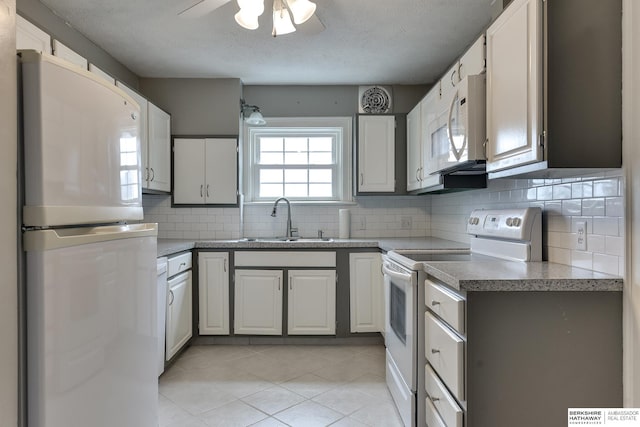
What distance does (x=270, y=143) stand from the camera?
13.1ft

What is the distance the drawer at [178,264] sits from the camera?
9.08 ft

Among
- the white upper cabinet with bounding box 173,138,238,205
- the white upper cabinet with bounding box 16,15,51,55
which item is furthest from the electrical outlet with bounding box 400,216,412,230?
the white upper cabinet with bounding box 16,15,51,55

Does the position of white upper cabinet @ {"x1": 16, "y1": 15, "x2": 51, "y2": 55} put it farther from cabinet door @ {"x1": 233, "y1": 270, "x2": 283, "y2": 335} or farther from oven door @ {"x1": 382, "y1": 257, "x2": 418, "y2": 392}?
oven door @ {"x1": 382, "y1": 257, "x2": 418, "y2": 392}

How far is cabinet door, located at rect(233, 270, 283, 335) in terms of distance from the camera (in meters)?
3.28

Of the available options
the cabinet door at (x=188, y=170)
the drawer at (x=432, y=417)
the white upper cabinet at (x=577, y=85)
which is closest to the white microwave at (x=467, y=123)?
the white upper cabinet at (x=577, y=85)

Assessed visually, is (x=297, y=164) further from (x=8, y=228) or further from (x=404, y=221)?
(x=8, y=228)

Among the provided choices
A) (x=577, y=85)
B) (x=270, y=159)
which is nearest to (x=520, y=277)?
(x=577, y=85)

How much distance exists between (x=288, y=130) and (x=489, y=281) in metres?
2.93

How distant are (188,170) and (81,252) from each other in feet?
8.51

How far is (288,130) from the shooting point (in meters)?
3.94

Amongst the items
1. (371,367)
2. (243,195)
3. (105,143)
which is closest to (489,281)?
(105,143)

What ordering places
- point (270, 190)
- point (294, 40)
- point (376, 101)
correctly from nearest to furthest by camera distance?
point (294, 40)
point (376, 101)
point (270, 190)

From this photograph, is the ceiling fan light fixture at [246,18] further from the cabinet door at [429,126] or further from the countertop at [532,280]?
the countertop at [532,280]

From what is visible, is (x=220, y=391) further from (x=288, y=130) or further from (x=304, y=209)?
(x=288, y=130)
